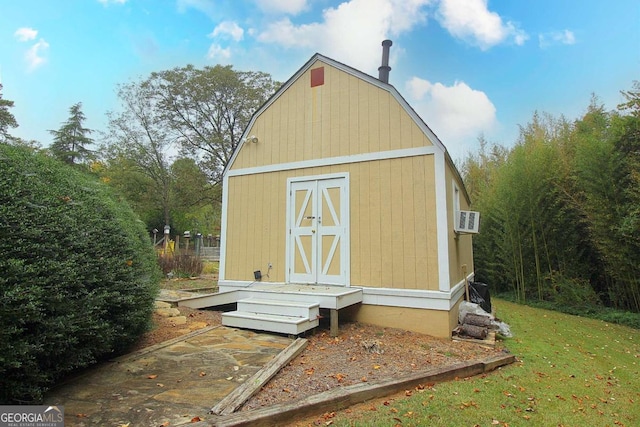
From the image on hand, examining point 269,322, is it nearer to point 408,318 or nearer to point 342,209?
point 408,318

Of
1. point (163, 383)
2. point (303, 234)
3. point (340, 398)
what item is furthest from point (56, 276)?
point (303, 234)

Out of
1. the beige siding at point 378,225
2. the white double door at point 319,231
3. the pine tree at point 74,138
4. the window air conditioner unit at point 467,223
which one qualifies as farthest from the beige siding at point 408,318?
the pine tree at point 74,138

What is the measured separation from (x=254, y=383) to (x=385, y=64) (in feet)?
19.0

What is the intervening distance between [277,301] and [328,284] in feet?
3.36

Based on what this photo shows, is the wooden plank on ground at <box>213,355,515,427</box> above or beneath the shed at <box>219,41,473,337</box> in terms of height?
beneath

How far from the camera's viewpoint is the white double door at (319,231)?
17.8ft

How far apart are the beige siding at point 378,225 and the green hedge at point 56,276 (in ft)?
9.21

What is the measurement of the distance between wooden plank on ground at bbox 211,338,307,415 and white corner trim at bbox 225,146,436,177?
3042mm

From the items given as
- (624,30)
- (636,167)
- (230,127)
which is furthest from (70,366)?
(230,127)

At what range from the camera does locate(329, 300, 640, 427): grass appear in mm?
2475

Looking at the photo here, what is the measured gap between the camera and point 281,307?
4.49 m

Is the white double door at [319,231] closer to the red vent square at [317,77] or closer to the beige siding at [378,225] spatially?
the beige siding at [378,225]

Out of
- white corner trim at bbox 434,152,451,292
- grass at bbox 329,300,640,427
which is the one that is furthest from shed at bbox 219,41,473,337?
grass at bbox 329,300,640,427

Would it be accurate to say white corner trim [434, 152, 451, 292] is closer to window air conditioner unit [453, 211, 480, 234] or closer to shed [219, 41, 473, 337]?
shed [219, 41, 473, 337]
